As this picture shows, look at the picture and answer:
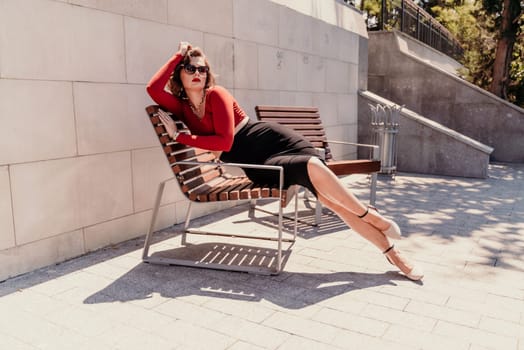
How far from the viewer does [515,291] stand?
3146 millimetres

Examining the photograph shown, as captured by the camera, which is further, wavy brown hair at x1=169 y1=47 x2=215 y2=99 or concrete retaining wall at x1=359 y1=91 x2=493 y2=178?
concrete retaining wall at x1=359 y1=91 x2=493 y2=178

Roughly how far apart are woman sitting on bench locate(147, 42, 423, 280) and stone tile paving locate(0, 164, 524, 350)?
38cm

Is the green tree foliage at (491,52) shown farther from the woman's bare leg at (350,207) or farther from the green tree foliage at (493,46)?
the woman's bare leg at (350,207)

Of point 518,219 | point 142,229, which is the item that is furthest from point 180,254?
point 518,219

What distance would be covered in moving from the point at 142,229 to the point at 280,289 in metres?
1.83

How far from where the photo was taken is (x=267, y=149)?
12.3ft

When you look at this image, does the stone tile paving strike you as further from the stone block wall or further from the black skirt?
the black skirt

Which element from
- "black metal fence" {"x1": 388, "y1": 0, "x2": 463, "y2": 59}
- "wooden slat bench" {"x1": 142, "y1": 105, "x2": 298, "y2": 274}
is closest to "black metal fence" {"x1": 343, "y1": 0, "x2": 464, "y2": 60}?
"black metal fence" {"x1": 388, "y1": 0, "x2": 463, "y2": 59}

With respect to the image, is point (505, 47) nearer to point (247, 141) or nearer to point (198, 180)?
point (247, 141)

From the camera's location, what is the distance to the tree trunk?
1090 centimetres

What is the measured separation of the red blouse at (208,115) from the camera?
11.7ft

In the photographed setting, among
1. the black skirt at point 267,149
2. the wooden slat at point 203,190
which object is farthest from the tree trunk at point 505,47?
the wooden slat at point 203,190

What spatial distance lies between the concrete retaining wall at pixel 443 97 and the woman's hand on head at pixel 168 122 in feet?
25.7

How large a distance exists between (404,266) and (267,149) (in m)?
1.37
